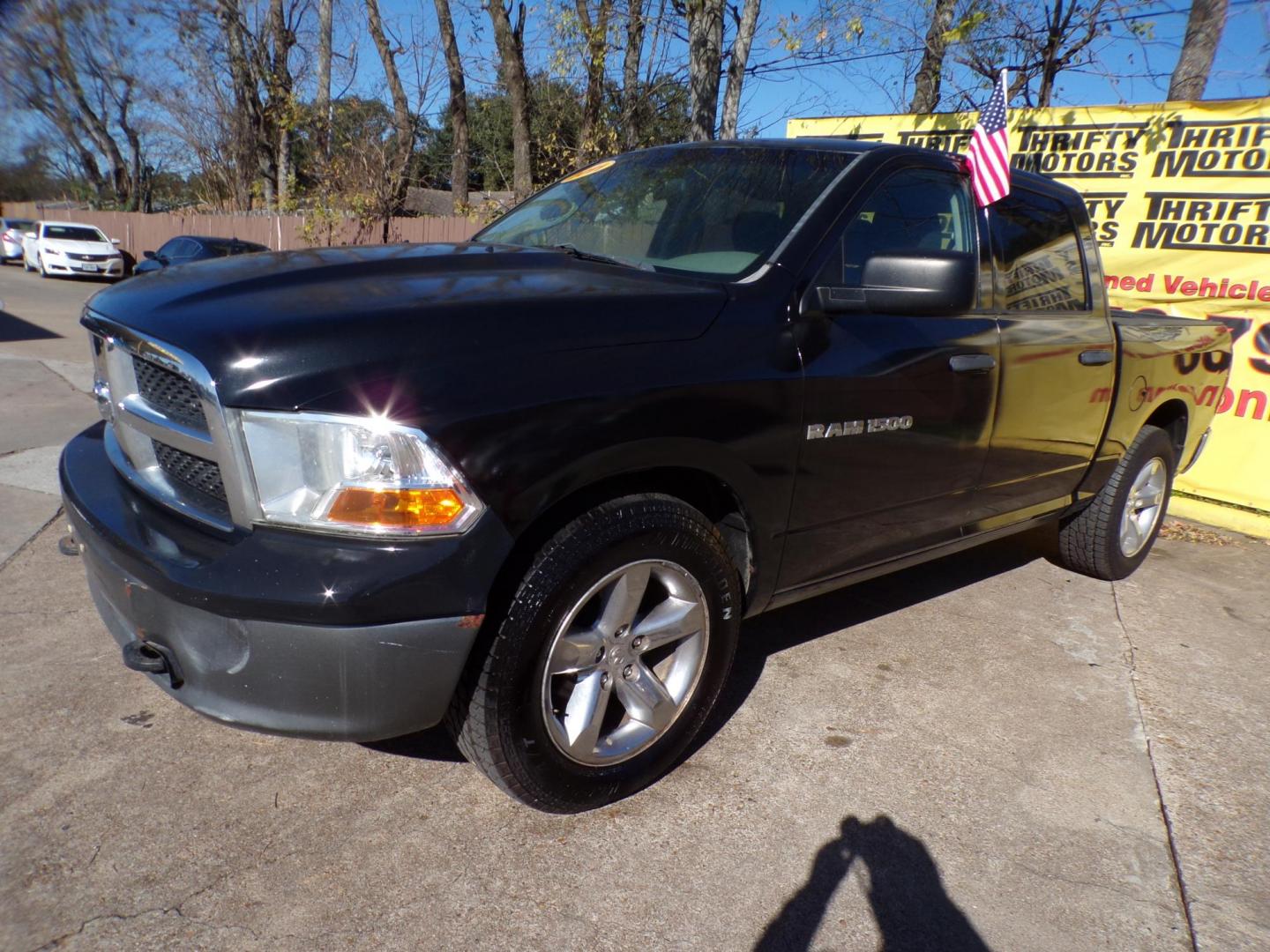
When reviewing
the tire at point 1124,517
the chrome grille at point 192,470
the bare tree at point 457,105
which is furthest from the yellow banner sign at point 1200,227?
the bare tree at point 457,105

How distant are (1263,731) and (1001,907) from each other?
167 centimetres

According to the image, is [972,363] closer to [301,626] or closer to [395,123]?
[301,626]

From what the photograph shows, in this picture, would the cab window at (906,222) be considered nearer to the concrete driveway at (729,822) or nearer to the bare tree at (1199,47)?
the concrete driveway at (729,822)

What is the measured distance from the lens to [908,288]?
2.71 meters

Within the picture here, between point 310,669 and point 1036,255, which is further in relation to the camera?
point 1036,255

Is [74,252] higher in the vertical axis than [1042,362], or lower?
lower

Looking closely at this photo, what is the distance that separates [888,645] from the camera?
3807 mm

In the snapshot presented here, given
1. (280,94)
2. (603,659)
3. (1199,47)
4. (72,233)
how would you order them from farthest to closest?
(72,233)
(280,94)
(1199,47)
(603,659)

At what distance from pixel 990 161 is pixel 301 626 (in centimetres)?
295

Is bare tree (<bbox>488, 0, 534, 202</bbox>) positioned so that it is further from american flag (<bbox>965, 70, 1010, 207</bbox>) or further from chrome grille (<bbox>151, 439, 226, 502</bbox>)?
chrome grille (<bbox>151, 439, 226, 502</bbox>)

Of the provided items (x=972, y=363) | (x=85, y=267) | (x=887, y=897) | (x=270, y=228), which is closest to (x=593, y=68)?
(x=972, y=363)

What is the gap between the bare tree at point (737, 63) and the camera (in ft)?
33.5

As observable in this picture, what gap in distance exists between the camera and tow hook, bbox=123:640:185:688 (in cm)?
214

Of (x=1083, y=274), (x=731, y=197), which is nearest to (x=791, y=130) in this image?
(x=1083, y=274)
